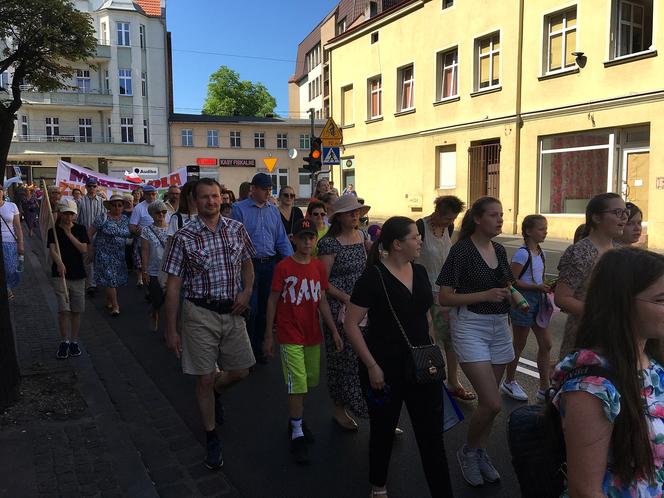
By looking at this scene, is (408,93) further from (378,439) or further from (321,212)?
(378,439)

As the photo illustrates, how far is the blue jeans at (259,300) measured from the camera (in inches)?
240

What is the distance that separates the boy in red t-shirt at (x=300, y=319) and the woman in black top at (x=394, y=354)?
100cm

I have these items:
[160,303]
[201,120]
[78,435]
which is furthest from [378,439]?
[201,120]

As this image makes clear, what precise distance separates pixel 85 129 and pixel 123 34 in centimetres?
828

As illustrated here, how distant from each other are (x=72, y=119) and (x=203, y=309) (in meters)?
48.2

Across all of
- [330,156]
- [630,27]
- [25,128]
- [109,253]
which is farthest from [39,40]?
[25,128]

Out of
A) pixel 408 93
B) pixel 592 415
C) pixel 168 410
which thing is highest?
pixel 408 93

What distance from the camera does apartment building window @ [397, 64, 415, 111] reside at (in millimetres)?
25197

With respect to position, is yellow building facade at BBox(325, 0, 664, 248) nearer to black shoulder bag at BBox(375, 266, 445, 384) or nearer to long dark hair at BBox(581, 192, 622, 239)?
long dark hair at BBox(581, 192, 622, 239)

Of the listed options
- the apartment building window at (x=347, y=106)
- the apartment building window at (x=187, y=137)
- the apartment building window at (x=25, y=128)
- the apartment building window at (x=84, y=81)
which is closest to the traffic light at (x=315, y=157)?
the apartment building window at (x=347, y=106)

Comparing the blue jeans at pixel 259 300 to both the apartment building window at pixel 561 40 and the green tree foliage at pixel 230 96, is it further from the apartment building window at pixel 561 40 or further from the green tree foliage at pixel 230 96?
the green tree foliage at pixel 230 96

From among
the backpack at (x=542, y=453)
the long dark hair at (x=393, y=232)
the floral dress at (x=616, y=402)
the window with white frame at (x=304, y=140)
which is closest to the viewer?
the floral dress at (x=616, y=402)

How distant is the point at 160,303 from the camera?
7145mm

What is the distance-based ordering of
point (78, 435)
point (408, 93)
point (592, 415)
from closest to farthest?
point (592, 415)
point (78, 435)
point (408, 93)
